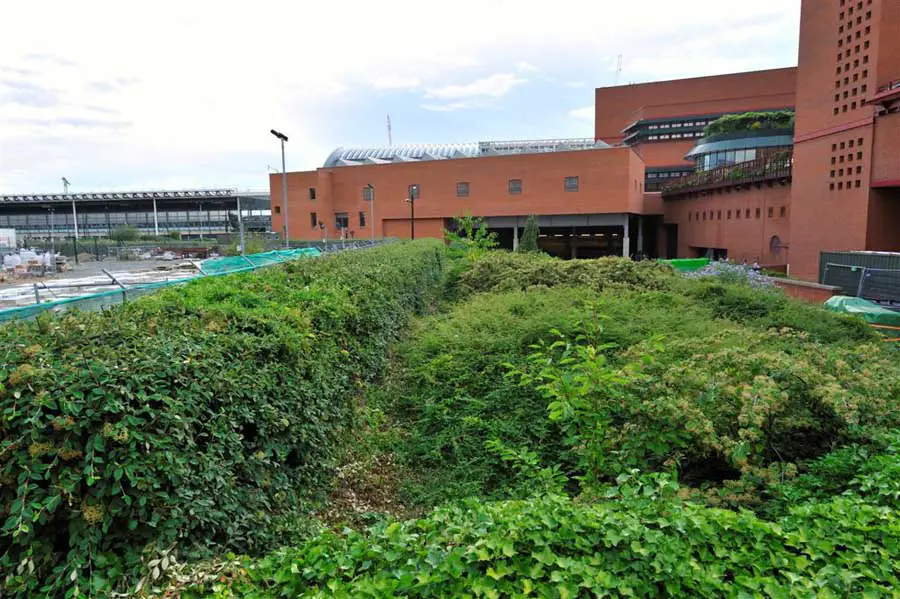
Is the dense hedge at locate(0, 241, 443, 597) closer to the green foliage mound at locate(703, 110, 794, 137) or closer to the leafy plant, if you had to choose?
the leafy plant

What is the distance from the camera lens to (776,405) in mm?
4582

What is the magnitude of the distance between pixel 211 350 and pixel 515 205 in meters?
44.4

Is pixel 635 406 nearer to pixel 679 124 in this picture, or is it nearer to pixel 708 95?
pixel 679 124

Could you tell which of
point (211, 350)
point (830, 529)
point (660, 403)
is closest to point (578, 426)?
point (660, 403)

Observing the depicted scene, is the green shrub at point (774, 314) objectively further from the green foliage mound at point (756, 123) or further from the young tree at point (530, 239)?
the green foliage mound at point (756, 123)

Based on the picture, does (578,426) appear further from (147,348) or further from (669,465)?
(147,348)

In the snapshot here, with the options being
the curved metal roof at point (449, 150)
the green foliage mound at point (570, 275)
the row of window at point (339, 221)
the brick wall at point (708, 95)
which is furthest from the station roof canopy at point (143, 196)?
the green foliage mound at point (570, 275)

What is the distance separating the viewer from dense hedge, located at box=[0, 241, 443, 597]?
2617 mm

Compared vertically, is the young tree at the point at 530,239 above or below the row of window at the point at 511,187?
below

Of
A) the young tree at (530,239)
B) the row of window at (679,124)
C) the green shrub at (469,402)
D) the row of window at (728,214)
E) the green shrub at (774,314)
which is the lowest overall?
the green shrub at (469,402)

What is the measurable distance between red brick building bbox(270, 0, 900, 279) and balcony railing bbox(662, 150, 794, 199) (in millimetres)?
103

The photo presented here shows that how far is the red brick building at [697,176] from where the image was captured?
2156 centimetres

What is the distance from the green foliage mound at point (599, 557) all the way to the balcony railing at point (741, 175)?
104 ft

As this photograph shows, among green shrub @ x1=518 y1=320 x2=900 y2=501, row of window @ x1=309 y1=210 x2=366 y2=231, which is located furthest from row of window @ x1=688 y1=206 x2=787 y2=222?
green shrub @ x1=518 y1=320 x2=900 y2=501
